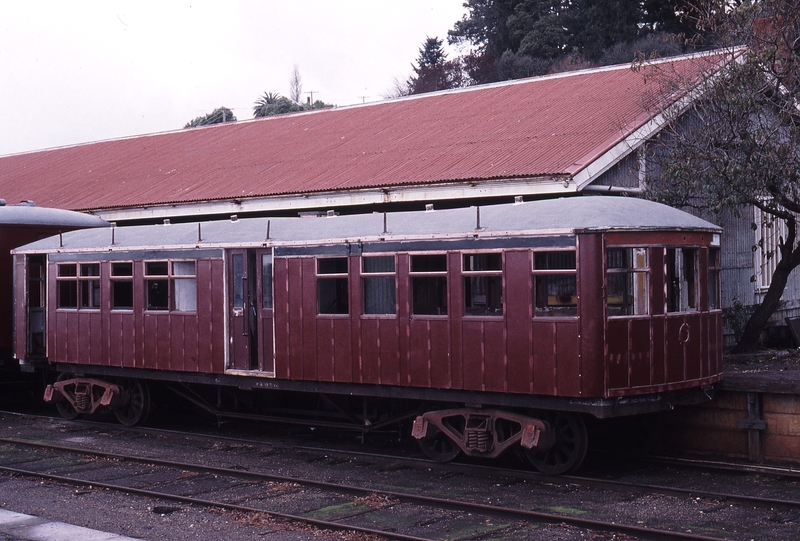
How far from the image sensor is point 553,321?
10.1 meters

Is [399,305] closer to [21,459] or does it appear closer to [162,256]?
[162,256]

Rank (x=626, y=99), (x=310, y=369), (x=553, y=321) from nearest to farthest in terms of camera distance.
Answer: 1. (x=553, y=321)
2. (x=310, y=369)
3. (x=626, y=99)

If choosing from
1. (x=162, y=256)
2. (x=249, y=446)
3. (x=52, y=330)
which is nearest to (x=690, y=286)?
(x=249, y=446)

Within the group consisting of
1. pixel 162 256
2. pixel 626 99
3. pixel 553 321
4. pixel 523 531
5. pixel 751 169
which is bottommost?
pixel 523 531

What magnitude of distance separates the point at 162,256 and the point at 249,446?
3.13 meters

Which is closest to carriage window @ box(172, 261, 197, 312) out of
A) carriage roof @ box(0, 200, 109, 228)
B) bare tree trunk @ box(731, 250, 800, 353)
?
carriage roof @ box(0, 200, 109, 228)

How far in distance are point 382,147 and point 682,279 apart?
8660 millimetres

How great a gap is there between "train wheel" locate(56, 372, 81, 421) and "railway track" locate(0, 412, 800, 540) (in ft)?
9.97

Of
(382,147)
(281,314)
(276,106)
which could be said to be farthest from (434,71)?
(281,314)

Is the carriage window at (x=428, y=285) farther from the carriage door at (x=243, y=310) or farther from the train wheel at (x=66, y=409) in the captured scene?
the train wheel at (x=66, y=409)

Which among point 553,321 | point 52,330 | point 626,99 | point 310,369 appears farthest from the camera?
point 626,99

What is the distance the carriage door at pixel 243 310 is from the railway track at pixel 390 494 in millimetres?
1256

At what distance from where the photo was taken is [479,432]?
10.9m

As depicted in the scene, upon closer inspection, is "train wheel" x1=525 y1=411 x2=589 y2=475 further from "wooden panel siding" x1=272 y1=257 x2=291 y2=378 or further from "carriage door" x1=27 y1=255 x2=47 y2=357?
"carriage door" x1=27 y1=255 x2=47 y2=357
